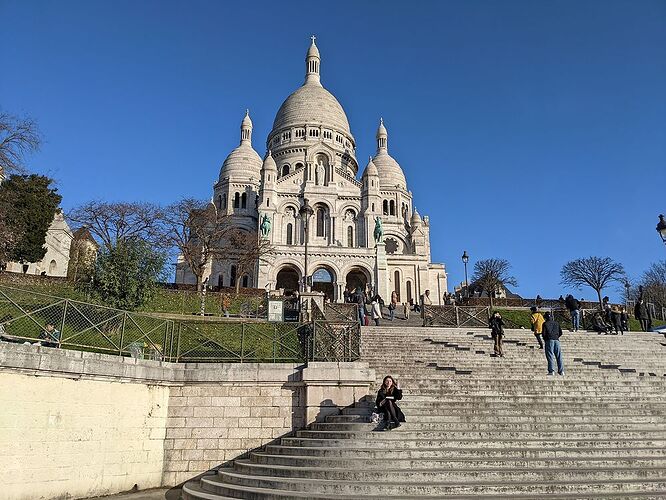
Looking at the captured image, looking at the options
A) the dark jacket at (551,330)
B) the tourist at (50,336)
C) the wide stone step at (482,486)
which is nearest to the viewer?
the wide stone step at (482,486)

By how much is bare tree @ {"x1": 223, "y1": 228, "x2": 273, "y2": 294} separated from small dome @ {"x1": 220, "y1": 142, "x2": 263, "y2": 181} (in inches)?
622

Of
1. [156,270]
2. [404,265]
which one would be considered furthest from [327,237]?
[156,270]

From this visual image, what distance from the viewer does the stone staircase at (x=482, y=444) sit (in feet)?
24.3

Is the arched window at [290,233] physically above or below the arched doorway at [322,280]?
above

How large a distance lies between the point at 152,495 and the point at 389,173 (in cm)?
6253

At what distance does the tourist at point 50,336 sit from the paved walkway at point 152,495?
9.58ft

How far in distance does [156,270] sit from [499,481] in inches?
645

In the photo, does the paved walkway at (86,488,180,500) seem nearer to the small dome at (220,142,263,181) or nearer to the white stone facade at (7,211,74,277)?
the white stone facade at (7,211,74,277)

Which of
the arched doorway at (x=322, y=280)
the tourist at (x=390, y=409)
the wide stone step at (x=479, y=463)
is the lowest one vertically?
the wide stone step at (x=479, y=463)

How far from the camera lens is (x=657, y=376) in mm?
13492

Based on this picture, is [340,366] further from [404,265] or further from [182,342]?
[404,265]

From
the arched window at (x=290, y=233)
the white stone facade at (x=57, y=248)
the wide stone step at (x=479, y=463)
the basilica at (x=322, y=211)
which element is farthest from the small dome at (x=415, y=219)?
the wide stone step at (x=479, y=463)

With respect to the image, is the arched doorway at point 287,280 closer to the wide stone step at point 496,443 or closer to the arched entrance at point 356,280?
the arched entrance at point 356,280

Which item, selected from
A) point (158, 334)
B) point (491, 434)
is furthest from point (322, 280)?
point (491, 434)
